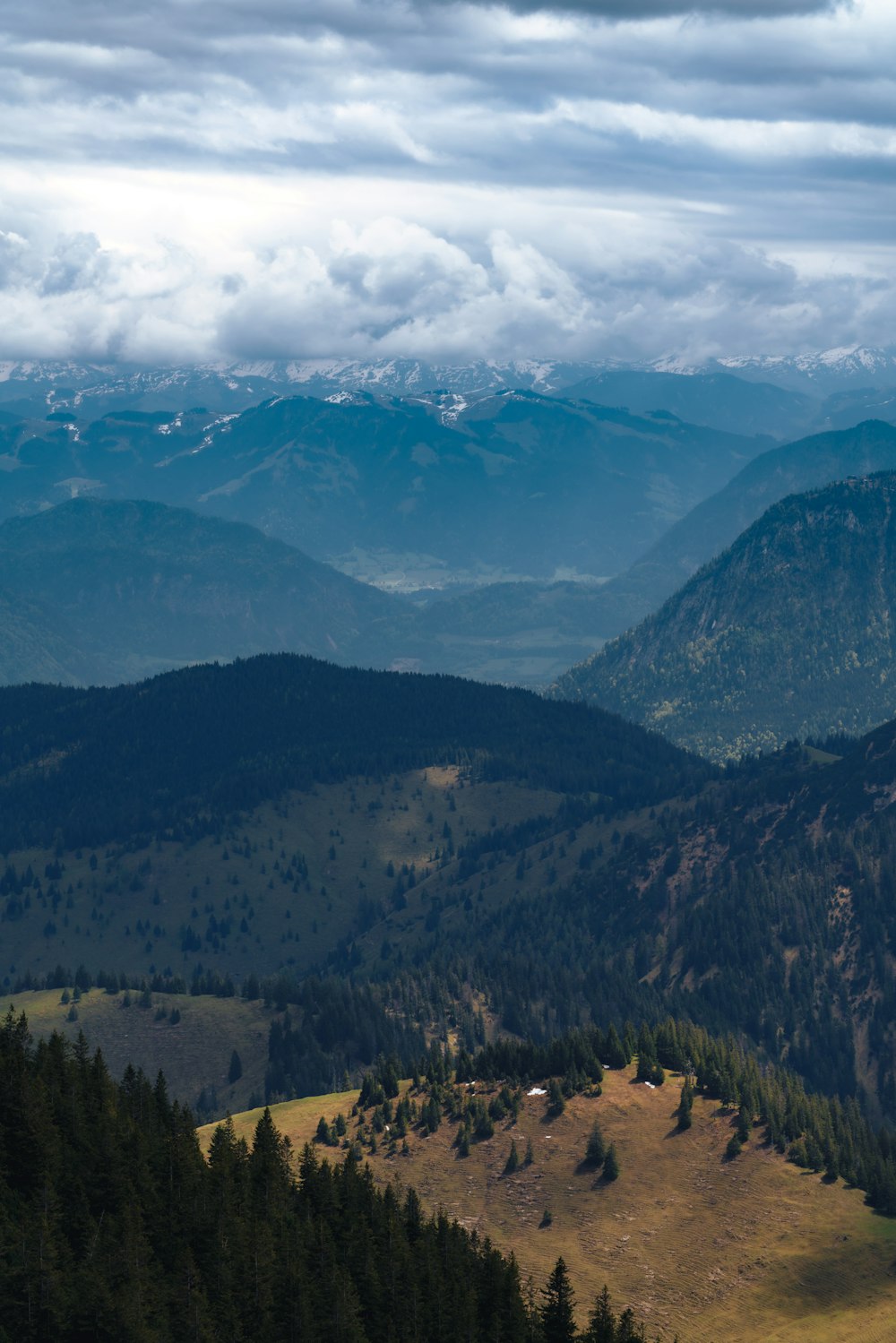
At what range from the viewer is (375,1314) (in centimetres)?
17675

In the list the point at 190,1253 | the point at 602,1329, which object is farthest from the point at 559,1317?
the point at 190,1253

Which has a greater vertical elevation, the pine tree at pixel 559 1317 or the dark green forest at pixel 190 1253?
the dark green forest at pixel 190 1253

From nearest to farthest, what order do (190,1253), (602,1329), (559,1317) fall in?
(190,1253), (602,1329), (559,1317)

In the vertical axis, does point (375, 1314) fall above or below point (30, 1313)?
below

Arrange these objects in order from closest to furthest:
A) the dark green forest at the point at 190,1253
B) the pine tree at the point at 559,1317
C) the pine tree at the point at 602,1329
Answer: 1. the dark green forest at the point at 190,1253
2. the pine tree at the point at 602,1329
3. the pine tree at the point at 559,1317

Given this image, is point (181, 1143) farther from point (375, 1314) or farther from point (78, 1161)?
point (375, 1314)

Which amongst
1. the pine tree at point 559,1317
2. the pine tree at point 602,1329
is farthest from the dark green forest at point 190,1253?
the pine tree at point 602,1329

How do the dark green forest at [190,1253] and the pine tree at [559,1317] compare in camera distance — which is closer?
the dark green forest at [190,1253]

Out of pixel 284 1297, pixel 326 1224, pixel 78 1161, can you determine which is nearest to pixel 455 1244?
pixel 326 1224

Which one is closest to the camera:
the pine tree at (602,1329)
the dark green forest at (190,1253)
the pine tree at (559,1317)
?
the dark green forest at (190,1253)

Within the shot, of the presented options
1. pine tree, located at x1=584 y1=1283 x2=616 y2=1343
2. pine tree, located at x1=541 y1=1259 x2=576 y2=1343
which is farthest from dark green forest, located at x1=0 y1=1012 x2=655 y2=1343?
pine tree, located at x1=584 y1=1283 x2=616 y2=1343

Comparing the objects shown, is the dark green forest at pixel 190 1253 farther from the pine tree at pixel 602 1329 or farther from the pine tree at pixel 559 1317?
the pine tree at pixel 602 1329

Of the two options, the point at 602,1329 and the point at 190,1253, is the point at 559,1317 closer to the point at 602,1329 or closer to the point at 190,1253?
the point at 602,1329

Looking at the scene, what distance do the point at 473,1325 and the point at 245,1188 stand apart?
94.2ft
